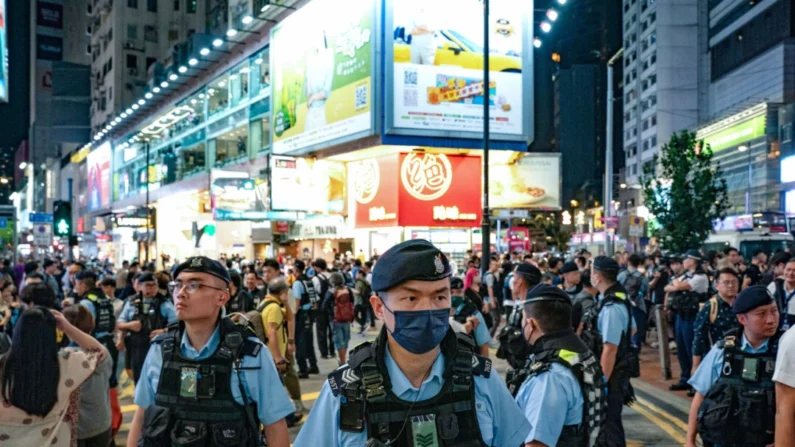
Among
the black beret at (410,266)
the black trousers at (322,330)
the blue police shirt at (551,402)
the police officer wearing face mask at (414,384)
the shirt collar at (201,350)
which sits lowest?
the black trousers at (322,330)

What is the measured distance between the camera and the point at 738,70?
55.3 m

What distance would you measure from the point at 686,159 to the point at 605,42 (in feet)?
308

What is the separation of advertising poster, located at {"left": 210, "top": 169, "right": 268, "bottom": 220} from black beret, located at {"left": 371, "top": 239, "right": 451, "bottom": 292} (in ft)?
96.0

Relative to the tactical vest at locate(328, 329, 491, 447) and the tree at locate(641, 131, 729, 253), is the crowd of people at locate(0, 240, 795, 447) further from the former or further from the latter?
the tree at locate(641, 131, 729, 253)

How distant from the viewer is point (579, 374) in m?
3.64

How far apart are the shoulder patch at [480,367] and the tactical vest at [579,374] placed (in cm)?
129

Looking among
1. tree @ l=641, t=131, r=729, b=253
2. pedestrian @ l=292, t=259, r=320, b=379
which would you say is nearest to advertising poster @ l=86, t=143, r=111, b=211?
tree @ l=641, t=131, r=729, b=253

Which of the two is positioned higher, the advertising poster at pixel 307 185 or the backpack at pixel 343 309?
the advertising poster at pixel 307 185

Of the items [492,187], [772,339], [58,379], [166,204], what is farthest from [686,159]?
[166,204]

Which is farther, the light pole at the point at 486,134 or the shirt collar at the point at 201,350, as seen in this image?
the light pole at the point at 486,134

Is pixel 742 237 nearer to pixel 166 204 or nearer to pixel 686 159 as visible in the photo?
pixel 686 159

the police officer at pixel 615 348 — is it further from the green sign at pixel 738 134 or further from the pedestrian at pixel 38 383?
the green sign at pixel 738 134

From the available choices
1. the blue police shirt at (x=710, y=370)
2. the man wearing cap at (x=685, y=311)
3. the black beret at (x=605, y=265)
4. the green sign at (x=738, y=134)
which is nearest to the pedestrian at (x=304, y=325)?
the man wearing cap at (x=685, y=311)

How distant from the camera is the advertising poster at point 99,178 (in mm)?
68562
